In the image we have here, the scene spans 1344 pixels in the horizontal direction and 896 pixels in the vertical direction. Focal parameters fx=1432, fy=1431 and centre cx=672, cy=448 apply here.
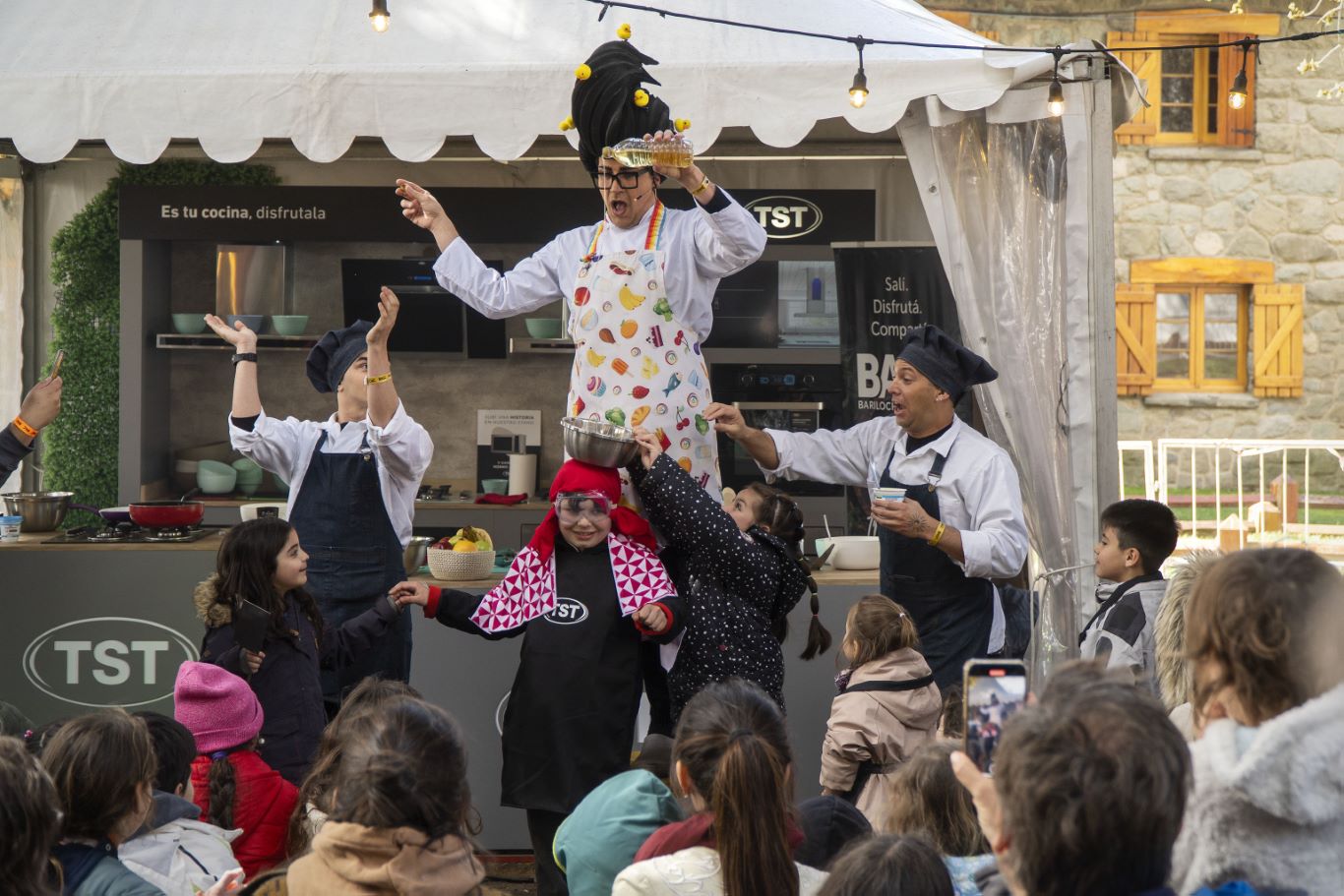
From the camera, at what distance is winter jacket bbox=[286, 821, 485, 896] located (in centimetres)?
187

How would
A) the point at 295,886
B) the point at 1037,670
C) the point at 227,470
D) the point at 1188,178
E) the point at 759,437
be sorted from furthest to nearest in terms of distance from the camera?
the point at 1188,178 < the point at 227,470 < the point at 1037,670 < the point at 759,437 < the point at 295,886

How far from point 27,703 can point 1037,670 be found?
11.0 ft

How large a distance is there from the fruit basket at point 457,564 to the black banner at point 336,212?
2.89 metres

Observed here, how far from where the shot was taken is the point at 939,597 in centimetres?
386

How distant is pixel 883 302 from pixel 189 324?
368 cm

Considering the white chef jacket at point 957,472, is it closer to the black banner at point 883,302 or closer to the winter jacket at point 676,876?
the black banner at point 883,302

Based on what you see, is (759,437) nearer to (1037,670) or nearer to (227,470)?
(1037,670)

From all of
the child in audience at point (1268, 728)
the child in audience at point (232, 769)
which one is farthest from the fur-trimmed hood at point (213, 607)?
the child in audience at point (1268, 728)

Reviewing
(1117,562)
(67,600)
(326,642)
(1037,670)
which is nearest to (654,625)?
(326,642)

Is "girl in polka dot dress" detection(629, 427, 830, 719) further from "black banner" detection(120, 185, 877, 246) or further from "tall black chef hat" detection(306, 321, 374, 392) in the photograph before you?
"black banner" detection(120, 185, 877, 246)

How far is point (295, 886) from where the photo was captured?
1889 millimetres

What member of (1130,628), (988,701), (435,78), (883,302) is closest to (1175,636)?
(1130,628)

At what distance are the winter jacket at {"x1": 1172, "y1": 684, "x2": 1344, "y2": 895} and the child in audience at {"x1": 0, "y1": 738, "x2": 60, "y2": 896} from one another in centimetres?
144

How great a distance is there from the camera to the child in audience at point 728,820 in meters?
2.09
